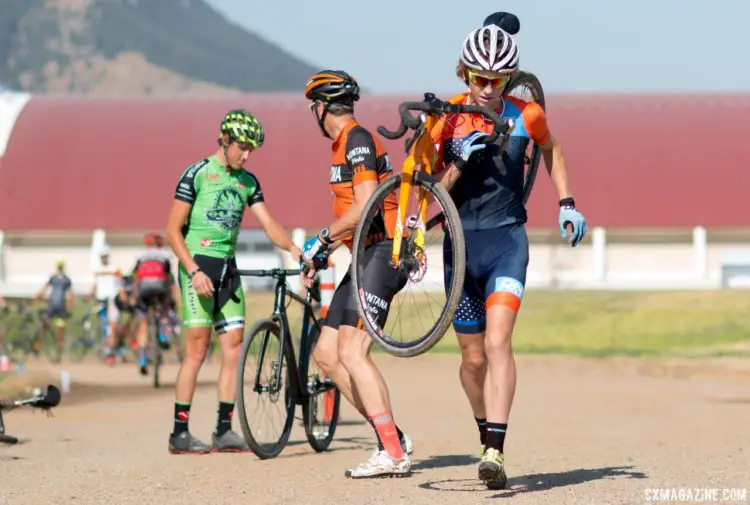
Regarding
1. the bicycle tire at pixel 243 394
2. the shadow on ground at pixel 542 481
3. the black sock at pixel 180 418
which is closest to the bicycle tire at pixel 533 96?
the shadow on ground at pixel 542 481

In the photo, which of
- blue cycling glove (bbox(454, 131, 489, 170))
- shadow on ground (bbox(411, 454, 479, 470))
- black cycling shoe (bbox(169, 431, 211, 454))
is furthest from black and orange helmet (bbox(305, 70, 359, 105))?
black cycling shoe (bbox(169, 431, 211, 454))

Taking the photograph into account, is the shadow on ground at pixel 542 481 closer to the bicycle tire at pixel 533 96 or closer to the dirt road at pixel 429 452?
the dirt road at pixel 429 452

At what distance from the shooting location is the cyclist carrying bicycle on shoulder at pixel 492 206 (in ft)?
25.8

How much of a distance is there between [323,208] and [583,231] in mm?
39560

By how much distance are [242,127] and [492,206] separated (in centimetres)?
263

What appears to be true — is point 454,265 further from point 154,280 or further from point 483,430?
point 154,280

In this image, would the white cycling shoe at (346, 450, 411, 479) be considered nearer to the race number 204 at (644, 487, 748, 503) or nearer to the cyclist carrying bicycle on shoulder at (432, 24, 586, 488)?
the cyclist carrying bicycle on shoulder at (432, 24, 586, 488)

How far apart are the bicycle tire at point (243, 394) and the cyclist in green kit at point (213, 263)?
364 millimetres

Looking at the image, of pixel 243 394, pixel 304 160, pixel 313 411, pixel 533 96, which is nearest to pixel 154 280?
pixel 313 411

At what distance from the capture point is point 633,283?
4459 centimetres

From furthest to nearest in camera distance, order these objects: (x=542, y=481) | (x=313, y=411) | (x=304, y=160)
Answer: (x=304, y=160) < (x=313, y=411) < (x=542, y=481)

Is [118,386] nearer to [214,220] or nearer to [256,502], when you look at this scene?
[214,220]

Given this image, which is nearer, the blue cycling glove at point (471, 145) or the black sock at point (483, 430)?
the blue cycling glove at point (471, 145)

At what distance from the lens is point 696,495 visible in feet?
25.3
